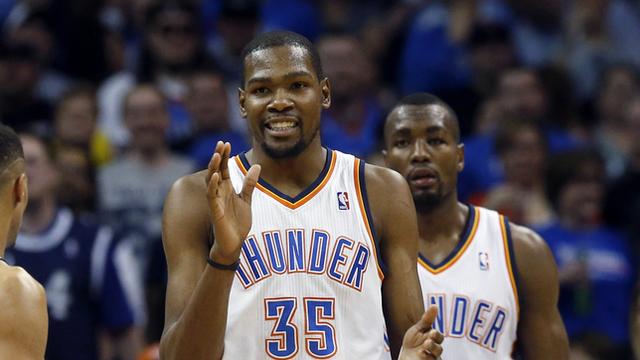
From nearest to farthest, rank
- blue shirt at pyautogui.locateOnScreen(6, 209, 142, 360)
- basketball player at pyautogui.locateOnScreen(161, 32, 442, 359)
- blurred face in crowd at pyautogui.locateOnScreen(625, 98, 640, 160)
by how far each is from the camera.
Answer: basketball player at pyautogui.locateOnScreen(161, 32, 442, 359) → blue shirt at pyautogui.locateOnScreen(6, 209, 142, 360) → blurred face in crowd at pyautogui.locateOnScreen(625, 98, 640, 160)

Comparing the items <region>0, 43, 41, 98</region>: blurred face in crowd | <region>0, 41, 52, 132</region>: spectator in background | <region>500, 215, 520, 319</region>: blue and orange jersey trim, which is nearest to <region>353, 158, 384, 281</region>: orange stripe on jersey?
<region>500, 215, 520, 319</region>: blue and orange jersey trim

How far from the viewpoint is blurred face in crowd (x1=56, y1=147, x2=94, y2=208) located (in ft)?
30.5

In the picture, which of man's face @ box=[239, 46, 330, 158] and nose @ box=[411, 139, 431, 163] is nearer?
man's face @ box=[239, 46, 330, 158]

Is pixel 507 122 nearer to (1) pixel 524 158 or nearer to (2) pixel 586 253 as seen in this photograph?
(1) pixel 524 158

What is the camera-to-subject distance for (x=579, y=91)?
11.5 meters

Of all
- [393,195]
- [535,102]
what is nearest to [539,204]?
[535,102]

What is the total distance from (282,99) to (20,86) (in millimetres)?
6081

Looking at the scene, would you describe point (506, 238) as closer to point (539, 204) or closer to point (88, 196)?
point (539, 204)

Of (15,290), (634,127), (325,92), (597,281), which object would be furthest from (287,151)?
(634,127)

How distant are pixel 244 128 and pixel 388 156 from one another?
15.3 feet

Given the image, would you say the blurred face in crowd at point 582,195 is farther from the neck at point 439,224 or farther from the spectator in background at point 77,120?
the spectator in background at point 77,120

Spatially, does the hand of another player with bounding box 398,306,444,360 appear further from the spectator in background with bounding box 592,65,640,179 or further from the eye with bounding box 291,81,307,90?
the spectator in background with bounding box 592,65,640,179

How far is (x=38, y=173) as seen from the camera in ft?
26.7

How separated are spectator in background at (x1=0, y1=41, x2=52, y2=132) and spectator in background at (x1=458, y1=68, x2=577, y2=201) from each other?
338 centimetres
